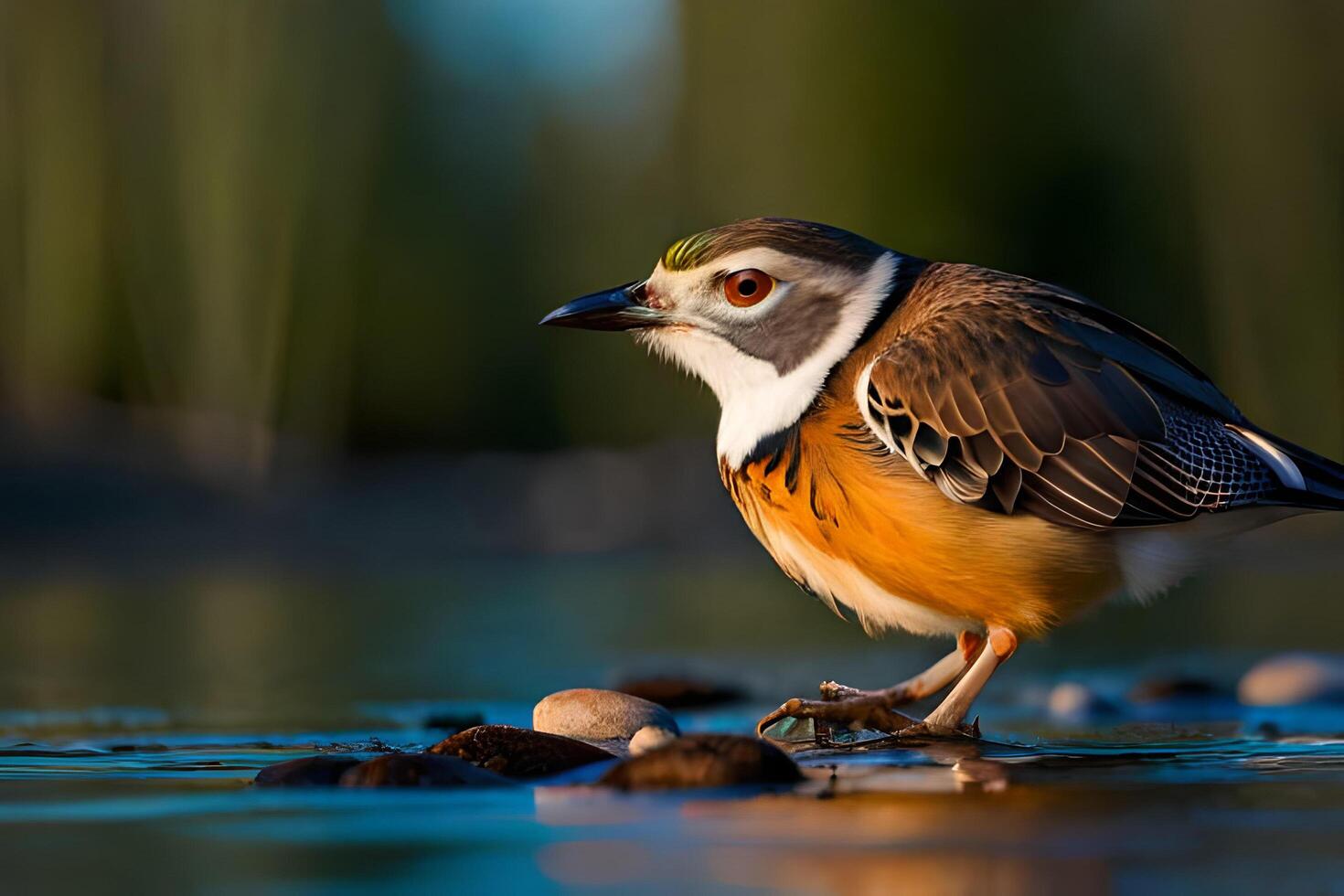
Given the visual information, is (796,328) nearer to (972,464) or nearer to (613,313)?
(613,313)

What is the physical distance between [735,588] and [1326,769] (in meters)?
7.93

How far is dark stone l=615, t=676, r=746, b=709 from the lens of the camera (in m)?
5.82

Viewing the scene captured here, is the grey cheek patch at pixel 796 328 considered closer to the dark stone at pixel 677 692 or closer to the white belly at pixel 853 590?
the white belly at pixel 853 590

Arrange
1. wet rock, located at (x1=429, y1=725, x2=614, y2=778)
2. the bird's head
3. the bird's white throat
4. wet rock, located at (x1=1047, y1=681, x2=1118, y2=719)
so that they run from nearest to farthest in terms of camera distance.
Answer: wet rock, located at (x1=429, y1=725, x2=614, y2=778)
the bird's white throat
the bird's head
wet rock, located at (x1=1047, y1=681, x2=1118, y2=719)

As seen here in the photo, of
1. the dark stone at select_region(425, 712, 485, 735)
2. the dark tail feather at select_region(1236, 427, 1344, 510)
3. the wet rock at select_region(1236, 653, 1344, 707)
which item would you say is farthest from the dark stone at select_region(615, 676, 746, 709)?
the dark tail feather at select_region(1236, 427, 1344, 510)

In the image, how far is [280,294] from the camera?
15.7m

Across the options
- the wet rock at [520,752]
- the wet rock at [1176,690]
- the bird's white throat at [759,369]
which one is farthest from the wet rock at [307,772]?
the wet rock at [1176,690]

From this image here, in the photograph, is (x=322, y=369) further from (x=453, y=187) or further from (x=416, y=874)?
(x=416, y=874)

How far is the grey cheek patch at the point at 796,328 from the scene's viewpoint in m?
5.10

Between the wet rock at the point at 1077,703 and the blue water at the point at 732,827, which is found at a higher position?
the wet rock at the point at 1077,703

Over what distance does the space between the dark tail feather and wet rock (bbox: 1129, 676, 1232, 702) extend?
1.18m

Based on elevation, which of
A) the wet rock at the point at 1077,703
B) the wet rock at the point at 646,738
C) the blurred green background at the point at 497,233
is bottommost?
the wet rock at the point at 646,738

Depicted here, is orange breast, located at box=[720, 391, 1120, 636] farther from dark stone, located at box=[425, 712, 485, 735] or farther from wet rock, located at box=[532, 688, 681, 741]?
dark stone, located at box=[425, 712, 485, 735]

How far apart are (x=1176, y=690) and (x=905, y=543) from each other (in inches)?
69.0
